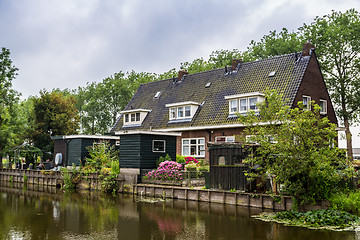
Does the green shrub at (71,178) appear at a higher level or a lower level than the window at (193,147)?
lower

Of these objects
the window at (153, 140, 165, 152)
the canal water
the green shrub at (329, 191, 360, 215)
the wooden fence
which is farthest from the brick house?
the green shrub at (329, 191, 360, 215)

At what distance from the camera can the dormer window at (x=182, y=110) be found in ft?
99.9

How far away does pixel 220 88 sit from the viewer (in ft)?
102

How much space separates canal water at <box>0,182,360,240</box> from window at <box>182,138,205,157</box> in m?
8.62

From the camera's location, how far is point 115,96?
56.0 meters

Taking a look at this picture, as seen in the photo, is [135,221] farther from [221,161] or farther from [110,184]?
[110,184]

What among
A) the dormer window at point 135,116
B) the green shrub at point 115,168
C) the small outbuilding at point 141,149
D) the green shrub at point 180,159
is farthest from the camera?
the dormer window at point 135,116

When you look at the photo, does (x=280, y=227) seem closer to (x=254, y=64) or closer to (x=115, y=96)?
(x=254, y=64)

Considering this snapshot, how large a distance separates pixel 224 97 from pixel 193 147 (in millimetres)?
4661

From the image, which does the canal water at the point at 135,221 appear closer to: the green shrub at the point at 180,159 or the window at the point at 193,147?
the green shrub at the point at 180,159

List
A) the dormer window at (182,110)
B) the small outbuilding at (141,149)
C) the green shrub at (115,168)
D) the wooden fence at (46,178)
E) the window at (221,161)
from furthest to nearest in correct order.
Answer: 1. the dormer window at (182,110)
2. the wooden fence at (46,178)
3. the green shrub at (115,168)
4. the small outbuilding at (141,149)
5. the window at (221,161)

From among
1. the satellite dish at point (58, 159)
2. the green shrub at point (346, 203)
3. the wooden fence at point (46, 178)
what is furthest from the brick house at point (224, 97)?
the green shrub at point (346, 203)

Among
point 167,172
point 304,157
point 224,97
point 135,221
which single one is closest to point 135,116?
point 224,97

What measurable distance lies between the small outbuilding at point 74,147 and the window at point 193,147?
6.74m
